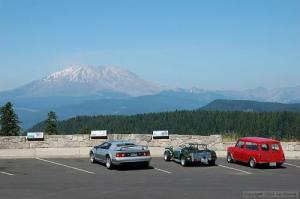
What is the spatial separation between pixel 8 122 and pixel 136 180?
6782cm

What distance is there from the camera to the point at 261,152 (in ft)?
77.2

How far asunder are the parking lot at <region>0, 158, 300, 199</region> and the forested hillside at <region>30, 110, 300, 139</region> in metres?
111

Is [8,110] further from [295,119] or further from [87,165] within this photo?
[295,119]

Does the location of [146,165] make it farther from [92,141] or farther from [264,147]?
[92,141]

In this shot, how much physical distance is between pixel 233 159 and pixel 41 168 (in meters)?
9.71


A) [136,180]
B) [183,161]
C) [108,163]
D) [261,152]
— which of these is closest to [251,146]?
[261,152]

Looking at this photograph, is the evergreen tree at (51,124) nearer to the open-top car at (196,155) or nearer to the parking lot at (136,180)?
the parking lot at (136,180)

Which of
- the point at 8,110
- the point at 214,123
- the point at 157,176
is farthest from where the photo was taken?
the point at 214,123

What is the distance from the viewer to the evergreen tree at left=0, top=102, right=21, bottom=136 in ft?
269

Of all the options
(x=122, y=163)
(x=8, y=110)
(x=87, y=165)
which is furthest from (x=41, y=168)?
(x=8, y=110)

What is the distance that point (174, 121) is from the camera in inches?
6865

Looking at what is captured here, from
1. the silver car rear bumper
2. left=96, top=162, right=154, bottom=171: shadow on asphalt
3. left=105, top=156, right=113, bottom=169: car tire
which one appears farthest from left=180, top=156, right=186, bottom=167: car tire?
left=105, top=156, right=113, bottom=169: car tire

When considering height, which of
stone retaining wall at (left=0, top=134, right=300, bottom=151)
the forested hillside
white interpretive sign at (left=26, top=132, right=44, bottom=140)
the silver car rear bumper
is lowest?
the silver car rear bumper

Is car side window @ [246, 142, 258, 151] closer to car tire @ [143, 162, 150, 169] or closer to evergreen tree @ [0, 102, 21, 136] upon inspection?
car tire @ [143, 162, 150, 169]
